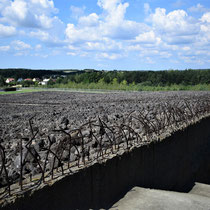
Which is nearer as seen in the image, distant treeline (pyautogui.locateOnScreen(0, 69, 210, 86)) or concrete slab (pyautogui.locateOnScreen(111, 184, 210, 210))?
concrete slab (pyautogui.locateOnScreen(111, 184, 210, 210))

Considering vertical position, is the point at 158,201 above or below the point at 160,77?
below

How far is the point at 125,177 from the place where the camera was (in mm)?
4266

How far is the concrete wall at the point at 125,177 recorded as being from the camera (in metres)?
3.12

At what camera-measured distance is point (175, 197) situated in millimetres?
4031

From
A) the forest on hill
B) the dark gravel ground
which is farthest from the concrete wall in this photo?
the forest on hill

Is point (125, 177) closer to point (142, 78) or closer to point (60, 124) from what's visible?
point (60, 124)

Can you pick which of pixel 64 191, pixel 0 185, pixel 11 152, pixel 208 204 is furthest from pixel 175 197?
pixel 11 152

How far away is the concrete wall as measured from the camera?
3115 millimetres

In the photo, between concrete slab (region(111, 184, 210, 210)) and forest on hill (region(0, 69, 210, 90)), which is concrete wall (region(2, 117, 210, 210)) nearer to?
concrete slab (region(111, 184, 210, 210))

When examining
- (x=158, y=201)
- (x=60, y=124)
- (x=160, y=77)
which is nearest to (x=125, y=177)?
(x=158, y=201)

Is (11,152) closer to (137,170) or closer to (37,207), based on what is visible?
(137,170)

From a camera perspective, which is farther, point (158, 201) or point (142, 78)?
point (142, 78)

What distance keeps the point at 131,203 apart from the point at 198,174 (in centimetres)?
576

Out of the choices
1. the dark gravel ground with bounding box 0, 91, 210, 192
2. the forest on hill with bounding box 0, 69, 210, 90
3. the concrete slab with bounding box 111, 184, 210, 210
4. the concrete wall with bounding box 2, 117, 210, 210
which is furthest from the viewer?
the forest on hill with bounding box 0, 69, 210, 90
